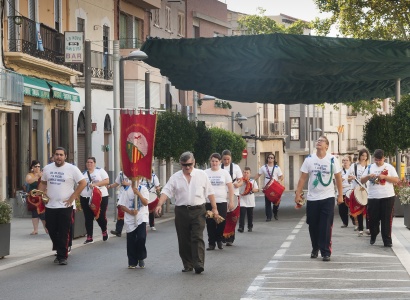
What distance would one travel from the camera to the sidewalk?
18.9m

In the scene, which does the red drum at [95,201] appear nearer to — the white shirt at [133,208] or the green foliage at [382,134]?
the white shirt at [133,208]

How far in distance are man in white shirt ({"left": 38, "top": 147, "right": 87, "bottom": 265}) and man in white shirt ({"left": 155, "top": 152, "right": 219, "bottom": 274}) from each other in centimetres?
209

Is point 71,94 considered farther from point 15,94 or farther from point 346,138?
point 346,138

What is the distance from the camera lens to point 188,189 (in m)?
16.3

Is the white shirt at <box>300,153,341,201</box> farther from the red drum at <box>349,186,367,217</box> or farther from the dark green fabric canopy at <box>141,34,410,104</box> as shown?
the dark green fabric canopy at <box>141,34,410,104</box>

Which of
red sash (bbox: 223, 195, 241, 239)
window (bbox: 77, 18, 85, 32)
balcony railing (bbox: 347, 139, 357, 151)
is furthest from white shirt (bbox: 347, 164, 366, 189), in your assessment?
balcony railing (bbox: 347, 139, 357, 151)

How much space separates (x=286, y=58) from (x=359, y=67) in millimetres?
2766

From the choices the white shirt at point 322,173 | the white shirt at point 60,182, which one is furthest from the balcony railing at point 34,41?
the white shirt at point 322,173

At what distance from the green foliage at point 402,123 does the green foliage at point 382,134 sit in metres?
0.15

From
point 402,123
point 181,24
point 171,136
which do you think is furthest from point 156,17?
point 402,123

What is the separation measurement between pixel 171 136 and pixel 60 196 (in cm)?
2054

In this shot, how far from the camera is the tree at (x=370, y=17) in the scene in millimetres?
A: 47625

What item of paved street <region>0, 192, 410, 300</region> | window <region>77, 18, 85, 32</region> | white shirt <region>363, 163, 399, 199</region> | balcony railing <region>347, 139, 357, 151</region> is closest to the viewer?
paved street <region>0, 192, 410, 300</region>

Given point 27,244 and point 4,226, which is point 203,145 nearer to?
point 27,244
